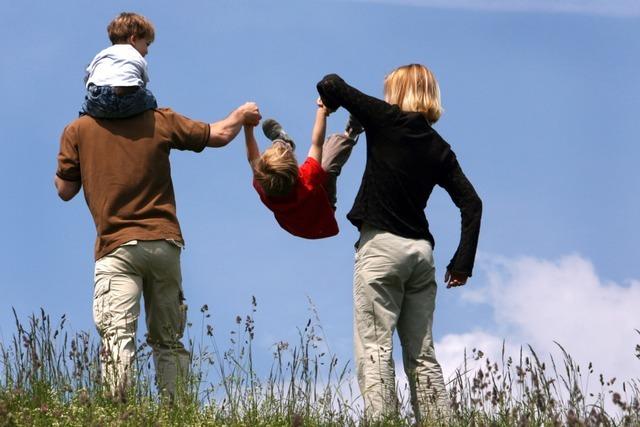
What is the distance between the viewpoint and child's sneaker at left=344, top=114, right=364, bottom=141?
784 cm

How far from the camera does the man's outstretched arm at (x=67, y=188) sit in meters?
8.16

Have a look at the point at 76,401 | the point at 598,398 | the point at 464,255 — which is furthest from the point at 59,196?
the point at 598,398

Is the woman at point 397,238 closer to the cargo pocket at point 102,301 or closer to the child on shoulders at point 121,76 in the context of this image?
the child on shoulders at point 121,76

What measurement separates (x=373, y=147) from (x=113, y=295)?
2.17 meters

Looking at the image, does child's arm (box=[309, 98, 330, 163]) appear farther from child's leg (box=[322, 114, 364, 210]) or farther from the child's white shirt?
the child's white shirt

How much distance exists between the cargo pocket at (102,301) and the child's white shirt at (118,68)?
1.46m

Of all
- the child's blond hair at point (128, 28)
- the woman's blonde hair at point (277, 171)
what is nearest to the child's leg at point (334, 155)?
the woman's blonde hair at point (277, 171)

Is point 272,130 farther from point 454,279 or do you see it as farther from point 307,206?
point 454,279

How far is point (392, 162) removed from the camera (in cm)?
748

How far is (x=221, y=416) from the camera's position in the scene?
736cm

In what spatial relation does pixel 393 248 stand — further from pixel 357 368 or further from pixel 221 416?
pixel 221 416

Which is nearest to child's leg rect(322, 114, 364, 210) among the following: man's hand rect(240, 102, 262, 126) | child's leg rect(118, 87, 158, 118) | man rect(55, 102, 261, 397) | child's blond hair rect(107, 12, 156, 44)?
man's hand rect(240, 102, 262, 126)

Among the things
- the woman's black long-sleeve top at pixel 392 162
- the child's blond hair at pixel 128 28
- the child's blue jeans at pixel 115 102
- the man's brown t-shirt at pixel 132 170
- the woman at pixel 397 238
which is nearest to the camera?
the woman at pixel 397 238

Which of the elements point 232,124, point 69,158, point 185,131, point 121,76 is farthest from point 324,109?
point 69,158
